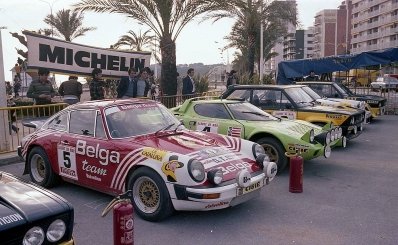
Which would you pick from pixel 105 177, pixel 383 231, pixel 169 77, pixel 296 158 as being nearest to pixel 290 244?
pixel 383 231

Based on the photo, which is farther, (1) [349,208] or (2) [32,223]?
(1) [349,208]

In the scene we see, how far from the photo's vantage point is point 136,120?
18.5 feet

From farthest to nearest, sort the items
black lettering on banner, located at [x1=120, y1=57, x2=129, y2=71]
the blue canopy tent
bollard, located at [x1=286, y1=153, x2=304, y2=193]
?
the blue canopy tent < black lettering on banner, located at [x1=120, y1=57, x2=129, y2=71] < bollard, located at [x1=286, y1=153, x2=304, y2=193]

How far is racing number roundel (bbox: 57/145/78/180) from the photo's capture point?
5.68m

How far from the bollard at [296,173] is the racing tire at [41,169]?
3.50 metres

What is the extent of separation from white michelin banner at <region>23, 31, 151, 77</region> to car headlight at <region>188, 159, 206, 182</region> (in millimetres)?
7060

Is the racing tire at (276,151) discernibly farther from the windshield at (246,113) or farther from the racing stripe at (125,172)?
the racing stripe at (125,172)

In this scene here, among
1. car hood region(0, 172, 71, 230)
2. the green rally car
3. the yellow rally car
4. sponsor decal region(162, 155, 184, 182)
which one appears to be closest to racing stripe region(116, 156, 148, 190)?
sponsor decal region(162, 155, 184, 182)

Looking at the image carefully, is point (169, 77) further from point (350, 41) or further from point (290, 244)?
point (350, 41)

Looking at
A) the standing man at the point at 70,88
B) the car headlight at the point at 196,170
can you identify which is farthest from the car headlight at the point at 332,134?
the standing man at the point at 70,88

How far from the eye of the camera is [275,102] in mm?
9438

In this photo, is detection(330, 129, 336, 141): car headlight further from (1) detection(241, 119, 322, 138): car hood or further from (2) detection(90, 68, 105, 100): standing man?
(2) detection(90, 68, 105, 100): standing man

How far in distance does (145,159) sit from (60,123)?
200 cm

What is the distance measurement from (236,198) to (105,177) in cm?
175
